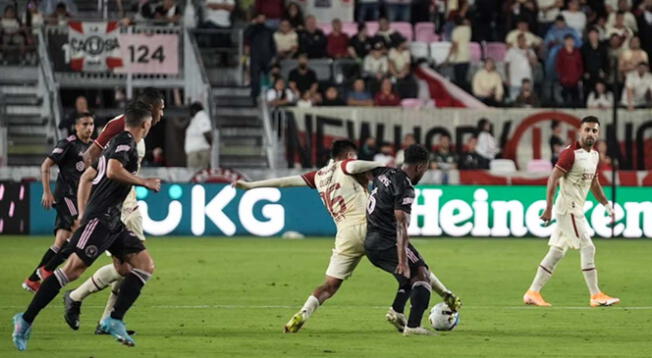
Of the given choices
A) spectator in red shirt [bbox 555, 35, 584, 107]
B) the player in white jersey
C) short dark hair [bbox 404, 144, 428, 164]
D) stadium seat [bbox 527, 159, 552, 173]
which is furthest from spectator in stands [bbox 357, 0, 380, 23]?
short dark hair [bbox 404, 144, 428, 164]

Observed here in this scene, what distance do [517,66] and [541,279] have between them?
57.3 feet

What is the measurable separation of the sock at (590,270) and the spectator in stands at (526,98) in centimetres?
1564

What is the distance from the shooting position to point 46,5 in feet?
111

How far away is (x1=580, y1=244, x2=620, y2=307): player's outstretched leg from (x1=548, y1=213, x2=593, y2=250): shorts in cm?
10

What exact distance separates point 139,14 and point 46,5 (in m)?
2.22

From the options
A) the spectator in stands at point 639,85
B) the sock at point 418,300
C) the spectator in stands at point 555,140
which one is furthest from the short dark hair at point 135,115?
the spectator in stands at point 639,85

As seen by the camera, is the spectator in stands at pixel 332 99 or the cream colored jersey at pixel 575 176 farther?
the spectator in stands at pixel 332 99

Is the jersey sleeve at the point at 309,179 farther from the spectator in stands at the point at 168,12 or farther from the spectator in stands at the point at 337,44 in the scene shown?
the spectator in stands at the point at 337,44

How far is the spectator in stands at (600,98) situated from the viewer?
33.0 m

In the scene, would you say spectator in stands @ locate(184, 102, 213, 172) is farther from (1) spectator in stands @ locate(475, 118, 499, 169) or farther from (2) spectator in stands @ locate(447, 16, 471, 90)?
(2) spectator in stands @ locate(447, 16, 471, 90)

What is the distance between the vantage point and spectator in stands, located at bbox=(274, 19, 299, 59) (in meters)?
33.4

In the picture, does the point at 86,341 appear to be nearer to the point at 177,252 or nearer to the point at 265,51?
the point at 177,252

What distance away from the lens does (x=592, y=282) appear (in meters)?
16.9

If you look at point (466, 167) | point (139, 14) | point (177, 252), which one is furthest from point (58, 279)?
point (139, 14)
